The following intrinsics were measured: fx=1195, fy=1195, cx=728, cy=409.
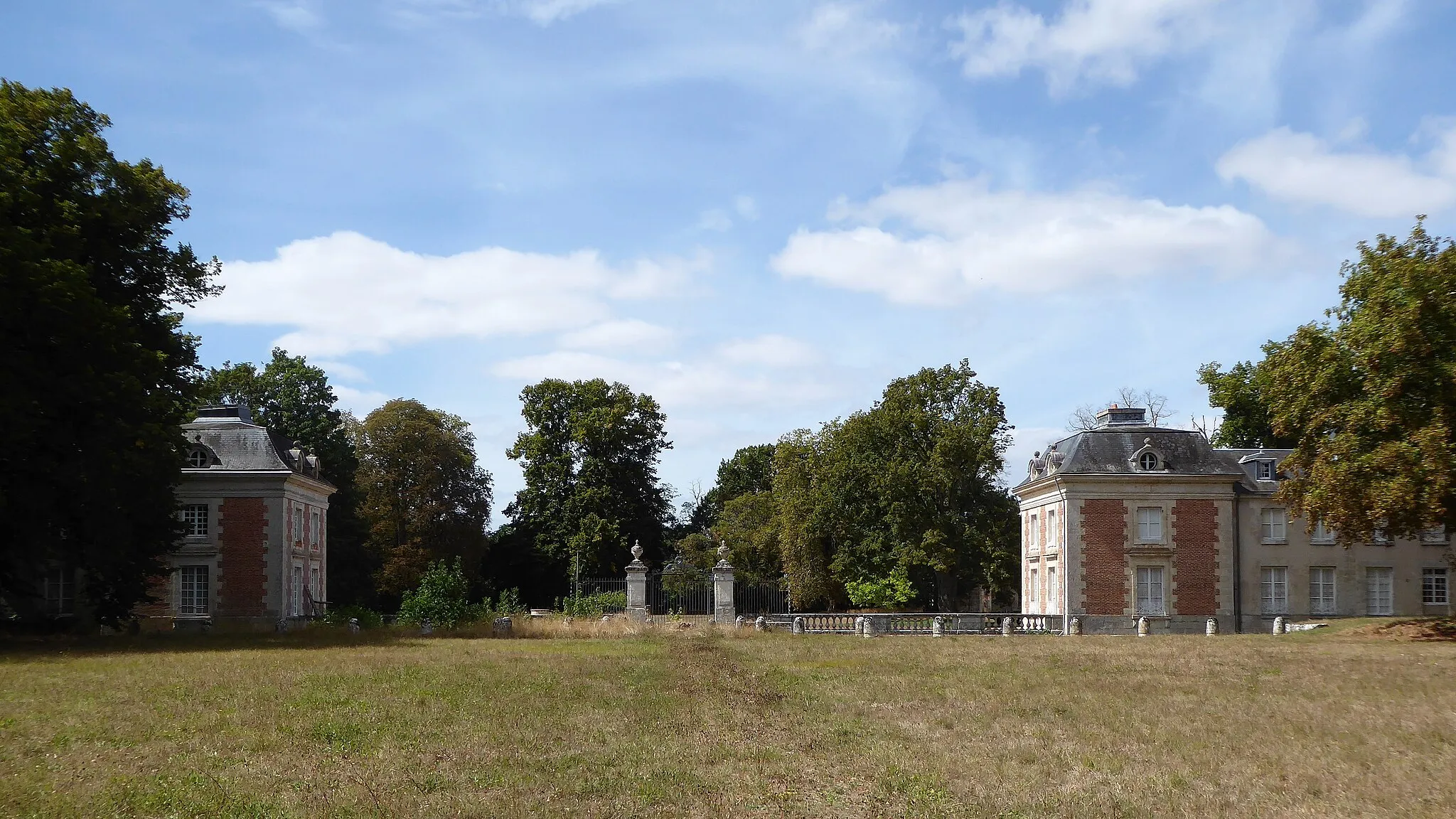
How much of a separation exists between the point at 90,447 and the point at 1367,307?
2958 centimetres

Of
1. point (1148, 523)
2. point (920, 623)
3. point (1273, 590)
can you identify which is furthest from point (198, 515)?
point (1273, 590)

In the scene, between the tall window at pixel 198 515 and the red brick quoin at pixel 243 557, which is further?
the tall window at pixel 198 515

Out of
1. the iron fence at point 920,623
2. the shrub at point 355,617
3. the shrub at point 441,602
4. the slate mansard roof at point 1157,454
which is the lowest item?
the iron fence at point 920,623

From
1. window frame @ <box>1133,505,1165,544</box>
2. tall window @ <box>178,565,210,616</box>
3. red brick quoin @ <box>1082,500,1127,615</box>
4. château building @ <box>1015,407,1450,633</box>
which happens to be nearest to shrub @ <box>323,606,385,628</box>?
tall window @ <box>178,565,210,616</box>

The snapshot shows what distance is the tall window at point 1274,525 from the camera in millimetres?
41062

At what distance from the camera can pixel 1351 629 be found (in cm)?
3294

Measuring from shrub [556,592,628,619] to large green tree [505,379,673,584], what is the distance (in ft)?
32.4

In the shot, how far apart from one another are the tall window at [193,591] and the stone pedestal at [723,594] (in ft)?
57.8

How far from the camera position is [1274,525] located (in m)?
41.1

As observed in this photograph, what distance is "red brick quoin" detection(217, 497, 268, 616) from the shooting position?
4109cm

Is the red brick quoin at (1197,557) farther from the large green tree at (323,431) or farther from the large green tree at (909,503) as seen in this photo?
the large green tree at (323,431)

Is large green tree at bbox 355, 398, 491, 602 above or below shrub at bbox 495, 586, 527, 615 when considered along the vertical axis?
above

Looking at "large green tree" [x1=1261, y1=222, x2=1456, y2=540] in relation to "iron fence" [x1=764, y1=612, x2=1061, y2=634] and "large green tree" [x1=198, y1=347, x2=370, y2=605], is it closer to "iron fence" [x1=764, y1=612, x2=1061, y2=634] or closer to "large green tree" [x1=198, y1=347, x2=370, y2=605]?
"iron fence" [x1=764, y1=612, x2=1061, y2=634]

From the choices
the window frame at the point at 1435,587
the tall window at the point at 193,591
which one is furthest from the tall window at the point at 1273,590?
the tall window at the point at 193,591
